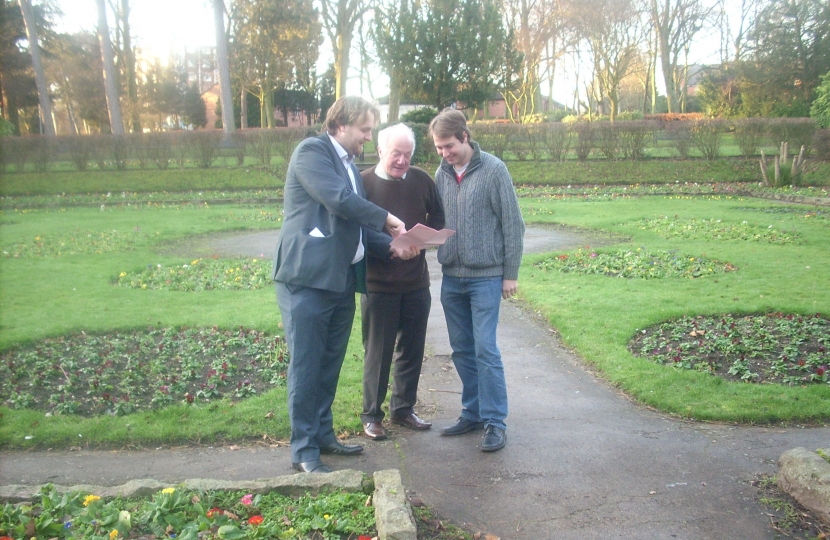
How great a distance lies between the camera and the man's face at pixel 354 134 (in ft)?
13.0

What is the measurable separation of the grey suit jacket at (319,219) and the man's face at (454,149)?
0.66 meters

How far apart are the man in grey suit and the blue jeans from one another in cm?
63

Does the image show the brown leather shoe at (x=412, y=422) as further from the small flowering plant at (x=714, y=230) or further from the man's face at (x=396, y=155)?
the small flowering plant at (x=714, y=230)

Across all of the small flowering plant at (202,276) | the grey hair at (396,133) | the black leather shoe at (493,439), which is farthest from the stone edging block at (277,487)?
the small flowering plant at (202,276)

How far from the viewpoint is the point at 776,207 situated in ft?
54.0

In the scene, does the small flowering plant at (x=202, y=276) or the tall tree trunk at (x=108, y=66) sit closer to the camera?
the small flowering plant at (x=202, y=276)

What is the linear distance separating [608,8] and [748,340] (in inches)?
1505

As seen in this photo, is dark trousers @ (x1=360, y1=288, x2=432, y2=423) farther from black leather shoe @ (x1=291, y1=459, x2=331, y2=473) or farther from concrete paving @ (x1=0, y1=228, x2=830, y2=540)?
black leather shoe @ (x1=291, y1=459, x2=331, y2=473)

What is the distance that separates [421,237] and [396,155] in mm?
524

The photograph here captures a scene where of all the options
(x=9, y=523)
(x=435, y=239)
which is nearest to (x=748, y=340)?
(x=435, y=239)

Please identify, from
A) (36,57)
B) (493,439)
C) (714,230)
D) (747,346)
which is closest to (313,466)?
(493,439)

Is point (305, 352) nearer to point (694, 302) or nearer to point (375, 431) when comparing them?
point (375, 431)

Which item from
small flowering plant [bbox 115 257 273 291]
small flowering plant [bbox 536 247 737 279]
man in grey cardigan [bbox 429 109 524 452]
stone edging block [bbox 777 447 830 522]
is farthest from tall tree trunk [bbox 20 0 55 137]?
stone edging block [bbox 777 447 830 522]

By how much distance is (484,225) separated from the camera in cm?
434
